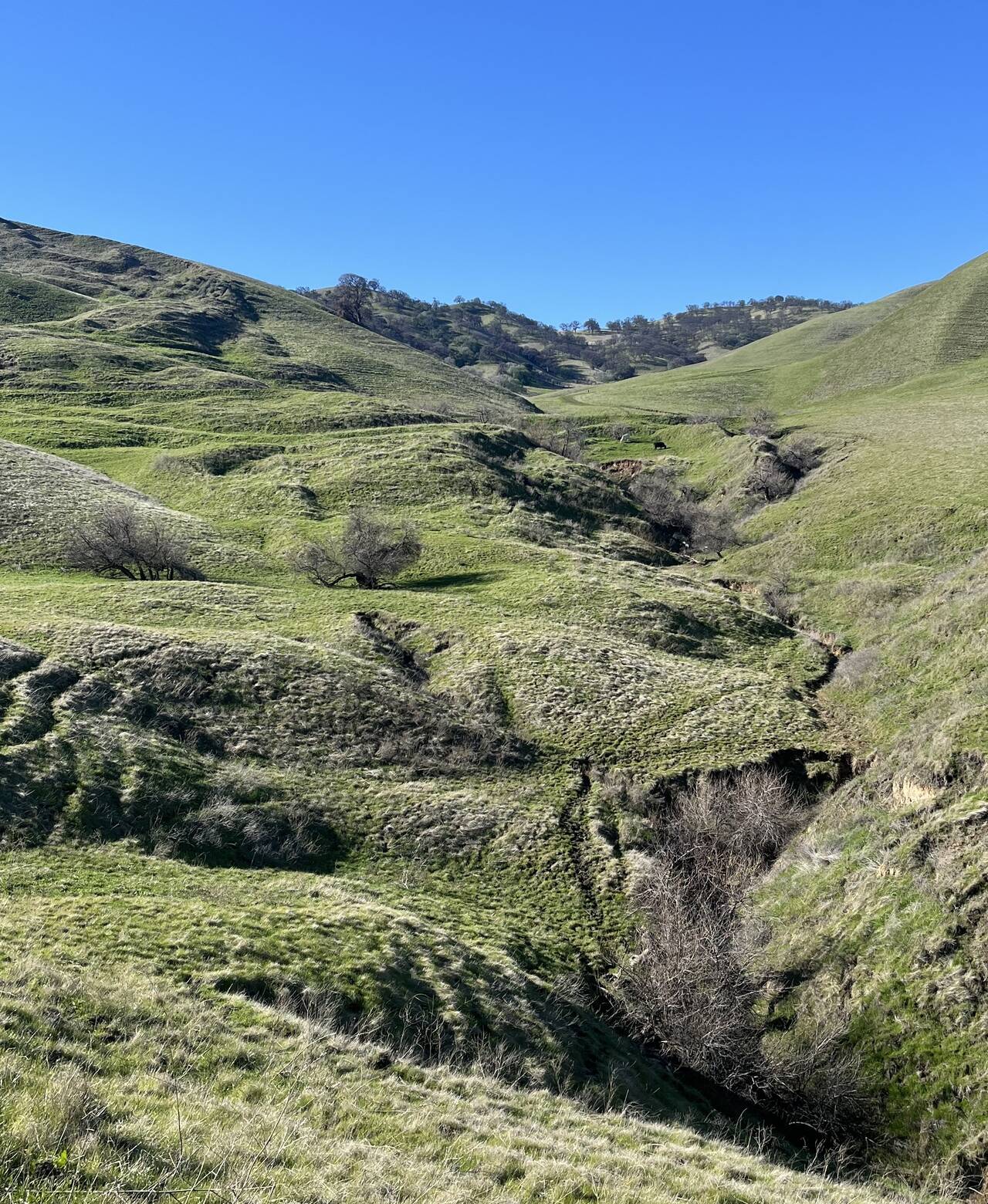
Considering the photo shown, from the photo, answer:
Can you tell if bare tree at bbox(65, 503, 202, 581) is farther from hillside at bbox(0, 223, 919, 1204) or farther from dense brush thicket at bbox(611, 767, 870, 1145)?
dense brush thicket at bbox(611, 767, 870, 1145)

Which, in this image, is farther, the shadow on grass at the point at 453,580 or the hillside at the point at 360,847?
the shadow on grass at the point at 453,580

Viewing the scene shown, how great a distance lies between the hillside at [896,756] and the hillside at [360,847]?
76.1 inches

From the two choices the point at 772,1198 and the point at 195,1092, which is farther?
the point at 772,1198

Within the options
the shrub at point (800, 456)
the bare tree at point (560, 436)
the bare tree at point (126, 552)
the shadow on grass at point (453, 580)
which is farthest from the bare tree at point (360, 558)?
the shrub at point (800, 456)

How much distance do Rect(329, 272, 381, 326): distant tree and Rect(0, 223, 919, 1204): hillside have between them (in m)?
122

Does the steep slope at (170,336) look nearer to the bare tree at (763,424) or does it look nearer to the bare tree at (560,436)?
the bare tree at (560,436)

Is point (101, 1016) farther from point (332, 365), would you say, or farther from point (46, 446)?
point (332, 365)

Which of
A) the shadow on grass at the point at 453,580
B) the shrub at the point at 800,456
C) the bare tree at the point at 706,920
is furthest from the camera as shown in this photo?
the shrub at the point at 800,456

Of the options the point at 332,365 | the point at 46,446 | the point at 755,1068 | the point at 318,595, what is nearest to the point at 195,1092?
the point at 755,1068

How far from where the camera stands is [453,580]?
148ft

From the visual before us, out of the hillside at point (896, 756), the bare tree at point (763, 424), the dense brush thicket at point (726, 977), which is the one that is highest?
the bare tree at point (763, 424)

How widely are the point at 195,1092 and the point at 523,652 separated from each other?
25242mm

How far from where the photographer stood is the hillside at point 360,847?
855cm

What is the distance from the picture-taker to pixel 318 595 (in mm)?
39625
